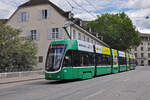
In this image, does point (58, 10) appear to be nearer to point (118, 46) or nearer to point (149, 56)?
point (118, 46)

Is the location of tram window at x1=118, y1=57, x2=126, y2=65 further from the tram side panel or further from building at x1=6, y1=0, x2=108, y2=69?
building at x1=6, y1=0, x2=108, y2=69

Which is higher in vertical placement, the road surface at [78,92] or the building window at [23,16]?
the building window at [23,16]

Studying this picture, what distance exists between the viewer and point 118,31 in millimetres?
53188

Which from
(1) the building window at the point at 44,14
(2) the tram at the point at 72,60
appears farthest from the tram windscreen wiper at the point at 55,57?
(1) the building window at the point at 44,14

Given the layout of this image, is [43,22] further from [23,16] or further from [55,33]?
[23,16]

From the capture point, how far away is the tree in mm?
52781

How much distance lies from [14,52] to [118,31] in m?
36.3

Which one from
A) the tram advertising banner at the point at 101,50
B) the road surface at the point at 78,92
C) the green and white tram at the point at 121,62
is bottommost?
the road surface at the point at 78,92

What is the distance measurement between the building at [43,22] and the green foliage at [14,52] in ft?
24.8

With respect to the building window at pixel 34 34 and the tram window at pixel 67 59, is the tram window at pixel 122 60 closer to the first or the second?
the building window at pixel 34 34

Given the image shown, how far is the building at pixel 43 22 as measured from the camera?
103 ft

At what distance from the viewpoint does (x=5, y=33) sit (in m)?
21.6

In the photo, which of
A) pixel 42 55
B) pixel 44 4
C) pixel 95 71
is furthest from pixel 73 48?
pixel 44 4

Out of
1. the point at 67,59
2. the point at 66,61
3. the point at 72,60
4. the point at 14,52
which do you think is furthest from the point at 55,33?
the point at 66,61
